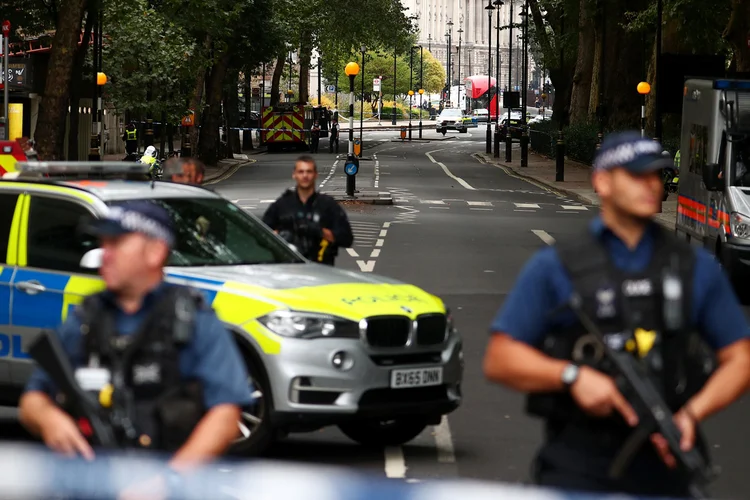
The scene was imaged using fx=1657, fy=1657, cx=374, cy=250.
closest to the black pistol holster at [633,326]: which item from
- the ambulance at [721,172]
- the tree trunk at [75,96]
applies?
the ambulance at [721,172]

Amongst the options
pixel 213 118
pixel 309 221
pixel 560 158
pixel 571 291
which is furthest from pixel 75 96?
pixel 571 291

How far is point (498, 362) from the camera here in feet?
15.4

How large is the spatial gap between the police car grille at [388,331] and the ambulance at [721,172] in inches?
427

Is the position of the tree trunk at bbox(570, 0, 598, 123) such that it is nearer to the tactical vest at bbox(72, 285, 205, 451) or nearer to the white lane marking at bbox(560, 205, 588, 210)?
the white lane marking at bbox(560, 205, 588, 210)

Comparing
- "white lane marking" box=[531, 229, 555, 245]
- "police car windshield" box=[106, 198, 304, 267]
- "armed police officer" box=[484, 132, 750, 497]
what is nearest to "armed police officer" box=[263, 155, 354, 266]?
"police car windshield" box=[106, 198, 304, 267]

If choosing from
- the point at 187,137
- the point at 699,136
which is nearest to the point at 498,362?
the point at 699,136

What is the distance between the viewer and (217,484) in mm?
3814

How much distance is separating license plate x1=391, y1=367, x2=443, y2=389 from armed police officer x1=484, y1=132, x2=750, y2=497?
4.38m

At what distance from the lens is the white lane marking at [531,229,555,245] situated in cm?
2786

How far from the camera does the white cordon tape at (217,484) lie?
3453mm

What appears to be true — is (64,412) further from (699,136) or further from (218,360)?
(699,136)

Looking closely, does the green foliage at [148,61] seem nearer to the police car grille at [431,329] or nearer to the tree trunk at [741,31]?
the tree trunk at [741,31]

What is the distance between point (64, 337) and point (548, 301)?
138 cm

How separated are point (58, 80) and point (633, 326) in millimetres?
30044
